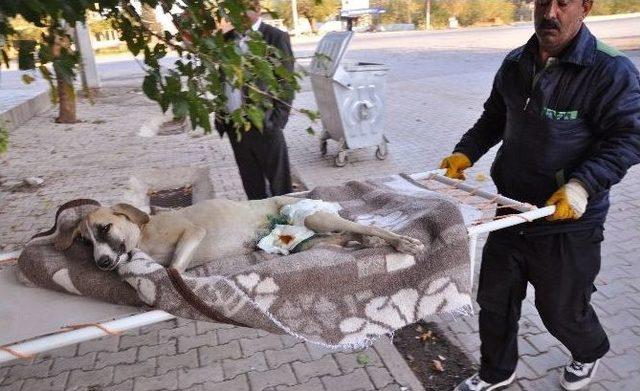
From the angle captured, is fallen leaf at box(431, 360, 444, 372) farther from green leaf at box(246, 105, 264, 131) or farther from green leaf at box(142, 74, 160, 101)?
green leaf at box(142, 74, 160, 101)

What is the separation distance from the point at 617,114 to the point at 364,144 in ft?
15.9

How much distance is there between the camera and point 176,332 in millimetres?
3535

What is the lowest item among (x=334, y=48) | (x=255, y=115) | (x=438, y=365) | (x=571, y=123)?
(x=438, y=365)

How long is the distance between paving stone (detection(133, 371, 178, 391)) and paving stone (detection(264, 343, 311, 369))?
56 centimetres

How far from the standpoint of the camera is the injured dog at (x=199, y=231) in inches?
89.7

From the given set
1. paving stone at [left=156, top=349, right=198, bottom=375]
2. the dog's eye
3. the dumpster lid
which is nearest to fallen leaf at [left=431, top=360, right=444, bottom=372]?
paving stone at [left=156, top=349, right=198, bottom=375]

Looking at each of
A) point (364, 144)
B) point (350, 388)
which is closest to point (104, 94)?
point (364, 144)

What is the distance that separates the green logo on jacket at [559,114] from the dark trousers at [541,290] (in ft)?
1.75

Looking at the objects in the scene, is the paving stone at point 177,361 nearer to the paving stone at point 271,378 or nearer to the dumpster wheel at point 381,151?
the paving stone at point 271,378

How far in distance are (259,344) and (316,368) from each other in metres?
0.45

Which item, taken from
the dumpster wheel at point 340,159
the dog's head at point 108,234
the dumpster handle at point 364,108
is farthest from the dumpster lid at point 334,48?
the dog's head at point 108,234

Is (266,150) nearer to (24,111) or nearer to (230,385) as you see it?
(230,385)

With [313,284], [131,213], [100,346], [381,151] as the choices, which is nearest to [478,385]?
[313,284]

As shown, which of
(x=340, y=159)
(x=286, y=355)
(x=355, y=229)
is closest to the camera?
(x=355, y=229)
